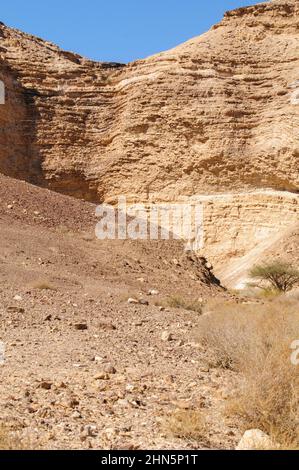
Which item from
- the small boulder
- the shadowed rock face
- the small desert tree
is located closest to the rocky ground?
the small boulder

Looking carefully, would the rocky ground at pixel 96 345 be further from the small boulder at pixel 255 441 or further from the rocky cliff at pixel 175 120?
the rocky cliff at pixel 175 120

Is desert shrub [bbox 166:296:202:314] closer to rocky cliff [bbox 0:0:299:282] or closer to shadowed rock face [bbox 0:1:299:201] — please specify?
rocky cliff [bbox 0:0:299:282]

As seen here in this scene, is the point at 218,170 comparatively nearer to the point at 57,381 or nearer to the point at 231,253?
the point at 231,253

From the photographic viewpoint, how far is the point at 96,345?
24.8 ft

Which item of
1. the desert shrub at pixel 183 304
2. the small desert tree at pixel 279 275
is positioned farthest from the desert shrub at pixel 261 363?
the small desert tree at pixel 279 275

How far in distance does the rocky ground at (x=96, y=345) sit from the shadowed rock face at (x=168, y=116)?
16410 mm

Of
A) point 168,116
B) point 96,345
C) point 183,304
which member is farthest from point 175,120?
point 96,345

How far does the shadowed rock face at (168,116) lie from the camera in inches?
1296

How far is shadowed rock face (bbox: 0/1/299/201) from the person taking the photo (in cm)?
3291

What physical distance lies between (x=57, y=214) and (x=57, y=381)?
42.2 feet

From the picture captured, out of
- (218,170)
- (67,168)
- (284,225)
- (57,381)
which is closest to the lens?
(57,381)

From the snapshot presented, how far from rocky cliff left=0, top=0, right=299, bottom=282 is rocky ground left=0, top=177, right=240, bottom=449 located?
15.5 m

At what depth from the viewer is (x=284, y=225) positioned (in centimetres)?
3012
